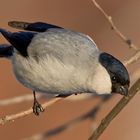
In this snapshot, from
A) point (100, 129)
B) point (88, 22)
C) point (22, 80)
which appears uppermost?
point (100, 129)

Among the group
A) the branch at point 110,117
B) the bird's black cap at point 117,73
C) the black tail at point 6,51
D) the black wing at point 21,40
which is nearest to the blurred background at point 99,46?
the black tail at point 6,51

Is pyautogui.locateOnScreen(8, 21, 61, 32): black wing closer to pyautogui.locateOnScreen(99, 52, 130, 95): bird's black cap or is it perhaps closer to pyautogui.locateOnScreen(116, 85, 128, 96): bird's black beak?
pyautogui.locateOnScreen(99, 52, 130, 95): bird's black cap

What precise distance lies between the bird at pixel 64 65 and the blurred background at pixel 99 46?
38.8 inches

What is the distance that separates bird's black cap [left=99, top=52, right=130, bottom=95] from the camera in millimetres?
2559

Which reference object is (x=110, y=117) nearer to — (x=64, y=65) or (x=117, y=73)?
(x=117, y=73)

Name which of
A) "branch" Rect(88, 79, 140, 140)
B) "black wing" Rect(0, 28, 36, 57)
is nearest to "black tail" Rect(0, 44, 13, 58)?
Answer: "black wing" Rect(0, 28, 36, 57)

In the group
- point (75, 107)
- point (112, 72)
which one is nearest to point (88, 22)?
point (75, 107)

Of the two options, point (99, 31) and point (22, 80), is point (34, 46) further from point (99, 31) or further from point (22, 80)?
point (99, 31)

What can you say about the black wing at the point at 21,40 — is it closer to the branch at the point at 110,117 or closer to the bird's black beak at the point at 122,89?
the bird's black beak at the point at 122,89

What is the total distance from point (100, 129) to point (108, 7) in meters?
2.83

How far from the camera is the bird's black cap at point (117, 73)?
2.56 m

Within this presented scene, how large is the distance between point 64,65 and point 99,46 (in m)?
1.89

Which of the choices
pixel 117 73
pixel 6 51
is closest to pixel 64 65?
pixel 117 73

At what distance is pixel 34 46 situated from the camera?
112 inches
